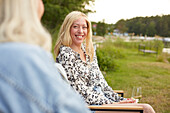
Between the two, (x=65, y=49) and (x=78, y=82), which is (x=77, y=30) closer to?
(x=65, y=49)

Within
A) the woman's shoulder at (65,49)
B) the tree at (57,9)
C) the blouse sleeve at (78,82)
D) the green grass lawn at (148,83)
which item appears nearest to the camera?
the blouse sleeve at (78,82)

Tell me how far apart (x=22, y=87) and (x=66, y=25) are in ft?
6.61

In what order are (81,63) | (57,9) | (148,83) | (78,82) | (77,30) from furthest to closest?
1. (57,9)
2. (148,83)
3. (77,30)
4. (81,63)
5. (78,82)

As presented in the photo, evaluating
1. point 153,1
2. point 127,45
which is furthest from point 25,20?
point 127,45

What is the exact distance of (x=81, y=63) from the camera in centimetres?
243

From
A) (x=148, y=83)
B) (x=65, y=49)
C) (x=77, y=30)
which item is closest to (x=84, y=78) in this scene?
(x=65, y=49)

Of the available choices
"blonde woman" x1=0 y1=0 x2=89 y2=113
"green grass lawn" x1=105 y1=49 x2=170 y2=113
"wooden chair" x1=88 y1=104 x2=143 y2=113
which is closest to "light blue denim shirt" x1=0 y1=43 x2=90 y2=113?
"blonde woman" x1=0 y1=0 x2=89 y2=113

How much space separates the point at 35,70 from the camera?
0.66 meters

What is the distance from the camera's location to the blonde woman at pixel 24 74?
2.10ft

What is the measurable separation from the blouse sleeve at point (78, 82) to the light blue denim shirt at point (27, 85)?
1528 mm

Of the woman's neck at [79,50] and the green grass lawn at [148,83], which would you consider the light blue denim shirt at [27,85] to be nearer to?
the woman's neck at [79,50]

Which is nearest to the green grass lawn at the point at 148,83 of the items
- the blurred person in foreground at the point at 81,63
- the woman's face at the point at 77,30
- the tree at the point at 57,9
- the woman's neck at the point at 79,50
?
the blurred person in foreground at the point at 81,63

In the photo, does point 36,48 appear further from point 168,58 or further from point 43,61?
point 168,58

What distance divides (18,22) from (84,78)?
1657 mm
